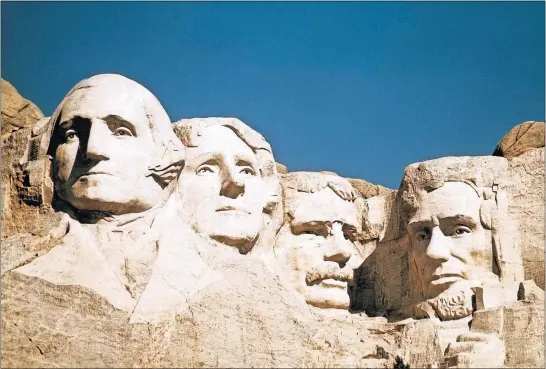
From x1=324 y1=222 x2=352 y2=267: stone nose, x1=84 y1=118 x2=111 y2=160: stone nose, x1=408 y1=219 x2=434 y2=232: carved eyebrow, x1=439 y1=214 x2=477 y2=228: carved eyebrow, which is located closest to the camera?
x1=84 y1=118 x2=111 y2=160: stone nose

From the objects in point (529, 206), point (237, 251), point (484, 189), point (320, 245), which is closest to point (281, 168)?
point (320, 245)

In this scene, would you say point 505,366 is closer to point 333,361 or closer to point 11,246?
point 333,361

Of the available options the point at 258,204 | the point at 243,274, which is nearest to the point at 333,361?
the point at 243,274

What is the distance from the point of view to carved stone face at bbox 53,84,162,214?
17.4 m

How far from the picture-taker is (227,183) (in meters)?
19.0

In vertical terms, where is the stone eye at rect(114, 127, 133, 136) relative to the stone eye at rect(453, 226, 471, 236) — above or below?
above

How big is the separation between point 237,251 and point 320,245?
1.65m

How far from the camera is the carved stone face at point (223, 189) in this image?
18.8 meters

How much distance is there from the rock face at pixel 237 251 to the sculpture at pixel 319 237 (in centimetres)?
2

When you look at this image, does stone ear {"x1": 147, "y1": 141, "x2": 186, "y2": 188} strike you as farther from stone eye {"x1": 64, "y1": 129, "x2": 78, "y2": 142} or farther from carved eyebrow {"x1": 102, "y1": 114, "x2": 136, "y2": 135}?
stone eye {"x1": 64, "y1": 129, "x2": 78, "y2": 142}

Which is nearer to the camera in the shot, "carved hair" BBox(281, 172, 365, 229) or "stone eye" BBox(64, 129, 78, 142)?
"stone eye" BBox(64, 129, 78, 142)

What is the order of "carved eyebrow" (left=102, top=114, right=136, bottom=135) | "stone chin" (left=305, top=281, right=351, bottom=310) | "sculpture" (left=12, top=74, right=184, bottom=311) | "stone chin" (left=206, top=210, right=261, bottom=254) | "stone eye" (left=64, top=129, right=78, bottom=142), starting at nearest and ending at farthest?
1. "sculpture" (left=12, top=74, right=184, bottom=311)
2. "carved eyebrow" (left=102, top=114, right=136, bottom=135)
3. "stone eye" (left=64, top=129, right=78, bottom=142)
4. "stone chin" (left=206, top=210, right=261, bottom=254)
5. "stone chin" (left=305, top=281, right=351, bottom=310)

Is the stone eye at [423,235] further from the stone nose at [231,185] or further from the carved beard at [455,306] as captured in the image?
the stone nose at [231,185]

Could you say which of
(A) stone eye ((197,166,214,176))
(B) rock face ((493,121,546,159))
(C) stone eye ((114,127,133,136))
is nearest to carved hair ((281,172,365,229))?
(A) stone eye ((197,166,214,176))
